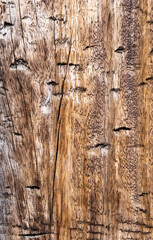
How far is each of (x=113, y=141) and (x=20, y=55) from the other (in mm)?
579

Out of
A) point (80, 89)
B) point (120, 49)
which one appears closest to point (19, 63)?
point (80, 89)

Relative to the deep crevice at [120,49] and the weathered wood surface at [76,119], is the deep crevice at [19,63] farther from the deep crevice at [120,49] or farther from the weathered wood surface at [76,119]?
the deep crevice at [120,49]

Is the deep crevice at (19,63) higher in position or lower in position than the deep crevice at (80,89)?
higher

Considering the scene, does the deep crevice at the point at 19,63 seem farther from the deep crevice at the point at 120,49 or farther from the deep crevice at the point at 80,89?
the deep crevice at the point at 120,49

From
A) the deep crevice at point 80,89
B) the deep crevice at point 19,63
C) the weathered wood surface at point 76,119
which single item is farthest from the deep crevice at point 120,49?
the deep crevice at point 19,63

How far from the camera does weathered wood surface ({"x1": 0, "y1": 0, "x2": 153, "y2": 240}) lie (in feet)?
3.19

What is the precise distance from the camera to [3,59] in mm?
1001

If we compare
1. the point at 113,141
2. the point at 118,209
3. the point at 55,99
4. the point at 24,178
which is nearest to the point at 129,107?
the point at 113,141

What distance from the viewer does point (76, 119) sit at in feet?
3.33

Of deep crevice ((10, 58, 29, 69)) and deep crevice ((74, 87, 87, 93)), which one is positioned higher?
deep crevice ((10, 58, 29, 69))

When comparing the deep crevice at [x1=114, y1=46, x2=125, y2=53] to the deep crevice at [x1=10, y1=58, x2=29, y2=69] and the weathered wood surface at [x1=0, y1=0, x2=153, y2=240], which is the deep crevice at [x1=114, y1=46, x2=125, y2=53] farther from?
the deep crevice at [x1=10, y1=58, x2=29, y2=69]

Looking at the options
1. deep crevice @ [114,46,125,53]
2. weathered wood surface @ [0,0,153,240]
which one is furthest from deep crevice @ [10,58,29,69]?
deep crevice @ [114,46,125,53]

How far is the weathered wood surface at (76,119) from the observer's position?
0.97 metres

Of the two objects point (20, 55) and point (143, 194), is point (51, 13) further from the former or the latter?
point (143, 194)
